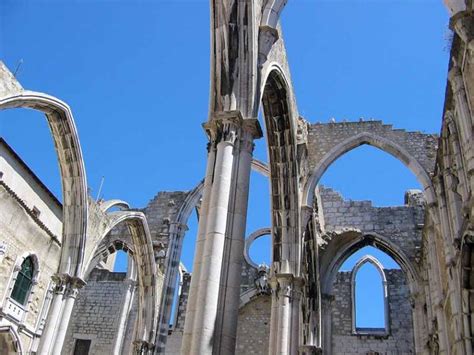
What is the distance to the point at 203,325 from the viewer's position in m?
6.06

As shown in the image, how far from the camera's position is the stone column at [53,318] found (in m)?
11.8

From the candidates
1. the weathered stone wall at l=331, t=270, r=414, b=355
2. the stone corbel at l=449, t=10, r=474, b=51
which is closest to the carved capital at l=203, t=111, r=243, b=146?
the stone corbel at l=449, t=10, r=474, b=51

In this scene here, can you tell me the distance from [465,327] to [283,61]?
6459 mm

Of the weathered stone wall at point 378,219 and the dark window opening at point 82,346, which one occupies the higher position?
the weathered stone wall at point 378,219

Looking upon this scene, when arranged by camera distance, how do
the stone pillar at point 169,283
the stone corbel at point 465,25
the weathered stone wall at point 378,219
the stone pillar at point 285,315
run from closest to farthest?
the stone corbel at point 465,25, the stone pillar at point 285,315, the stone pillar at point 169,283, the weathered stone wall at point 378,219

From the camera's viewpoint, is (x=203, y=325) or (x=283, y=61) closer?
(x=203, y=325)

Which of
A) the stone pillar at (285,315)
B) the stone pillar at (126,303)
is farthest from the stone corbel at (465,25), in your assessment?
the stone pillar at (126,303)

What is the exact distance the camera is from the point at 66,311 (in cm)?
1230

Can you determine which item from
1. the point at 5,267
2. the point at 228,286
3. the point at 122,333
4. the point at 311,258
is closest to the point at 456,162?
the point at 228,286

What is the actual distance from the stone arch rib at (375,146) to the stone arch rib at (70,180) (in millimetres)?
5851

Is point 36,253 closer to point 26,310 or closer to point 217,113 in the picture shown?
point 26,310

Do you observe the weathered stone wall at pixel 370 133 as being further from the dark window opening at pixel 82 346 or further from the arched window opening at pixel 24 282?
the dark window opening at pixel 82 346

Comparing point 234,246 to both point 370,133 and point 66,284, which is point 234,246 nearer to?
point 66,284

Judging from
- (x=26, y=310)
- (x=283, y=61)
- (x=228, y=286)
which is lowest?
(x=228, y=286)
